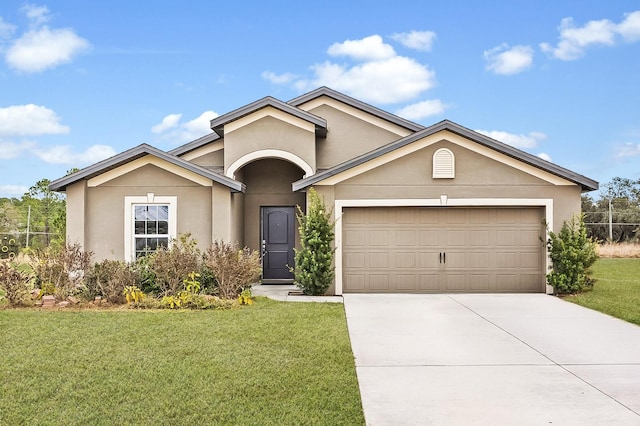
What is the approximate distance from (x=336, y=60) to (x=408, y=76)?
22.8 ft

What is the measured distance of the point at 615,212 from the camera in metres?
38.0

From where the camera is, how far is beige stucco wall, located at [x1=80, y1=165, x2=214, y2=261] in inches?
580

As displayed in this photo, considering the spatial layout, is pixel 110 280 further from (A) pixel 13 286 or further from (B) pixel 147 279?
(A) pixel 13 286

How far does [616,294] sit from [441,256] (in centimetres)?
448

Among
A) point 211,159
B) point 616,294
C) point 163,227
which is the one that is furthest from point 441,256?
point 211,159

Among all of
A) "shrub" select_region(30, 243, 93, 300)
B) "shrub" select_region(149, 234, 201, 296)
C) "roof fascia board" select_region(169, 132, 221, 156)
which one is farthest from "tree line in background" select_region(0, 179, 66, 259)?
"shrub" select_region(149, 234, 201, 296)

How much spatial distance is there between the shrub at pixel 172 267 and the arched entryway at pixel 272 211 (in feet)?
15.2

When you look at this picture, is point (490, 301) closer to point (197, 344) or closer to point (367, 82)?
point (197, 344)

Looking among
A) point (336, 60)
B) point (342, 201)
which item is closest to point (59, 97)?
point (336, 60)

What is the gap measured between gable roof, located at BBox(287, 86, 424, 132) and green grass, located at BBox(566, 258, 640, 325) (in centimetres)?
713

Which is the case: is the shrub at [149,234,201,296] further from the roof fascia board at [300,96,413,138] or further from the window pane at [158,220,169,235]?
the roof fascia board at [300,96,413,138]

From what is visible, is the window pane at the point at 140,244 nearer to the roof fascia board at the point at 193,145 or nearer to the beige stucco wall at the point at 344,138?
the roof fascia board at the point at 193,145

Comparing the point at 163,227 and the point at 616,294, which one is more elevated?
the point at 163,227

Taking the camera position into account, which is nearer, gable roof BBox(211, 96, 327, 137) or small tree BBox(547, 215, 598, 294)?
small tree BBox(547, 215, 598, 294)
